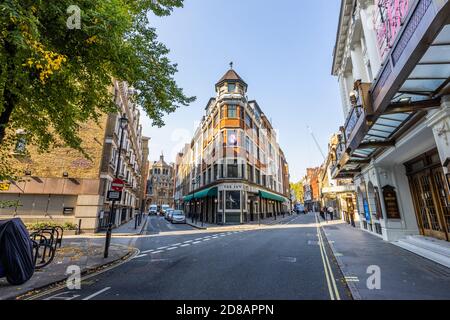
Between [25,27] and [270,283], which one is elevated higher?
[25,27]

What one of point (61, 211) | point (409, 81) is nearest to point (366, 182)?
point (409, 81)

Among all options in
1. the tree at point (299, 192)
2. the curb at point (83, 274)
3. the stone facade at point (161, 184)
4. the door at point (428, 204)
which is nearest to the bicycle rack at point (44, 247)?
the curb at point (83, 274)

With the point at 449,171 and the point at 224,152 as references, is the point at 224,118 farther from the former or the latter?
the point at 449,171

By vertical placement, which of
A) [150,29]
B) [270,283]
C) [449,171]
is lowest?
[270,283]

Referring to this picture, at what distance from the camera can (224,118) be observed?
31.4m

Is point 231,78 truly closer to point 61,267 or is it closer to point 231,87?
A: point 231,87

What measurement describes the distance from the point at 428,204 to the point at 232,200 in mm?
20760

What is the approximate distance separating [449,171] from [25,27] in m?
11.1

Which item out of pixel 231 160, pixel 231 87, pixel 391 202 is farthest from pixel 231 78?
pixel 391 202

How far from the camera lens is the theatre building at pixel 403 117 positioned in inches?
173

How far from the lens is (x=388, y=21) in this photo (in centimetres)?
900

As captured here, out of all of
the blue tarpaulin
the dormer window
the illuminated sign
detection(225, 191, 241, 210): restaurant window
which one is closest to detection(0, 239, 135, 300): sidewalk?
the blue tarpaulin

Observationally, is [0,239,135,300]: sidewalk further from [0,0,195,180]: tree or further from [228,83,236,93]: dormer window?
[228,83,236,93]: dormer window

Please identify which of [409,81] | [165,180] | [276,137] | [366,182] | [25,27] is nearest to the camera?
[25,27]
